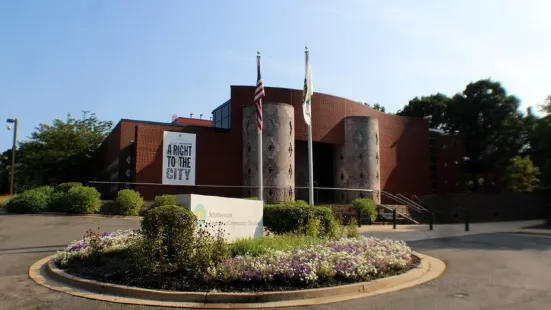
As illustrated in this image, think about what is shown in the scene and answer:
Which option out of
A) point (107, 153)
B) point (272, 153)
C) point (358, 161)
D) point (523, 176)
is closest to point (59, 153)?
point (107, 153)

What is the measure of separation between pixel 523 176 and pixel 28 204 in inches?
1333

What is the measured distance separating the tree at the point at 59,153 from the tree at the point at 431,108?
39107mm

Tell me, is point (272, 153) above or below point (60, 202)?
above

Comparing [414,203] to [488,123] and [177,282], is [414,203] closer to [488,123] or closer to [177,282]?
[488,123]

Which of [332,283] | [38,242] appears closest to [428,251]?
[332,283]

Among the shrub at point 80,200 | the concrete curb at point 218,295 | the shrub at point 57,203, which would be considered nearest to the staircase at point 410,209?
the shrub at point 80,200

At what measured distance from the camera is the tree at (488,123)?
40562 mm

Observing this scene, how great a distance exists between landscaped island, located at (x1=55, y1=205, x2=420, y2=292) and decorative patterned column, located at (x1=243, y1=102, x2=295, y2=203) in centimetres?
1774

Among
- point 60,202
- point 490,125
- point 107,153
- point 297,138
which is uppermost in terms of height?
point 490,125

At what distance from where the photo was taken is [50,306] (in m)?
7.14

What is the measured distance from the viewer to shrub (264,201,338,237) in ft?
43.3

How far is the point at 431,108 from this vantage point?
56.4 meters

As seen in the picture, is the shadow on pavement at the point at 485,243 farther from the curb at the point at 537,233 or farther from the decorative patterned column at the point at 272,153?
the decorative patterned column at the point at 272,153

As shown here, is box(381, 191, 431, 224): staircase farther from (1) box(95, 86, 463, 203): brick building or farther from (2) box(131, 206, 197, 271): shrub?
(2) box(131, 206, 197, 271): shrub
